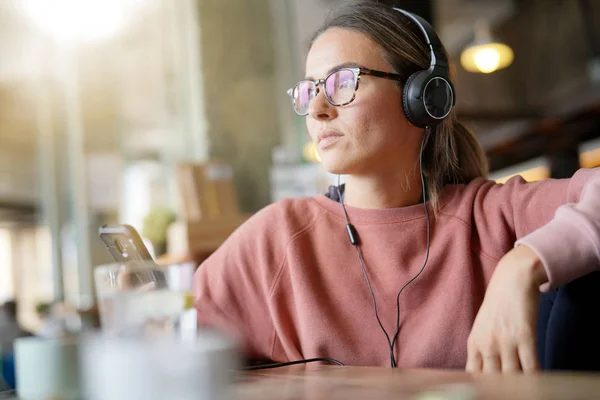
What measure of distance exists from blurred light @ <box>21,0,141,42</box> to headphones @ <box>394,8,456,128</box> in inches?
172

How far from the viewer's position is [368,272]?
1282 millimetres

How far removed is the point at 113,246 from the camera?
3.29 feet

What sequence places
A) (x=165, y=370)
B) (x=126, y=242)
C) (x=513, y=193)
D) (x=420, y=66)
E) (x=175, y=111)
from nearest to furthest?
1. (x=165, y=370)
2. (x=126, y=242)
3. (x=513, y=193)
4. (x=420, y=66)
5. (x=175, y=111)

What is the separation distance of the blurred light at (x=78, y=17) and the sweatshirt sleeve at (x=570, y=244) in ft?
15.8

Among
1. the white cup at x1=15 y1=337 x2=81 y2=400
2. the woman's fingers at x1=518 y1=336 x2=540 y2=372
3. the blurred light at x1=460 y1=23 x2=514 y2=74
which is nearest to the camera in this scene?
the white cup at x1=15 y1=337 x2=81 y2=400

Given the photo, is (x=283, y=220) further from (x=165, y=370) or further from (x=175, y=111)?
(x=175, y=111)

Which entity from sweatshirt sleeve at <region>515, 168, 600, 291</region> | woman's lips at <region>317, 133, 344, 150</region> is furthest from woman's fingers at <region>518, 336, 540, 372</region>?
woman's lips at <region>317, 133, 344, 150</region>

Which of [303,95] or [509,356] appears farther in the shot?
[303,95]

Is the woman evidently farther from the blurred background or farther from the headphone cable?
the blurred background

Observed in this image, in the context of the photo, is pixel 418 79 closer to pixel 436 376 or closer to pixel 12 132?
pixel 436 376

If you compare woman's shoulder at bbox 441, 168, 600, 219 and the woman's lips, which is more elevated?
the woman's lips

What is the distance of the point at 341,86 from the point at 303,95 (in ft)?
0.30

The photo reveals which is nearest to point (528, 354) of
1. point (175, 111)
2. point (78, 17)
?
point (175, 111)

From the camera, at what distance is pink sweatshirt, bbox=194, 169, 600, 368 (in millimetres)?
1212
